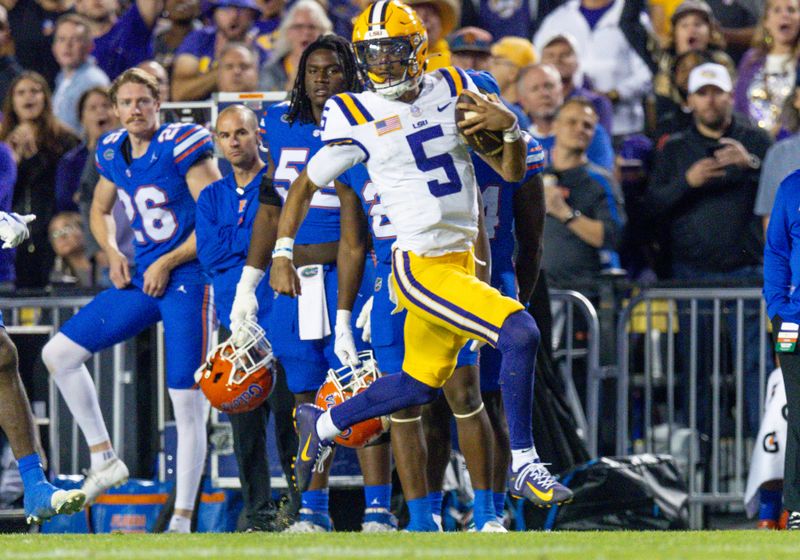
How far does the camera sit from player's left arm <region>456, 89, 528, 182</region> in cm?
575

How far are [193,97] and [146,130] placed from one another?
84.7 inches

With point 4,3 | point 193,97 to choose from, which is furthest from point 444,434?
point 4,3

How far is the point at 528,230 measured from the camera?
22.5 ft

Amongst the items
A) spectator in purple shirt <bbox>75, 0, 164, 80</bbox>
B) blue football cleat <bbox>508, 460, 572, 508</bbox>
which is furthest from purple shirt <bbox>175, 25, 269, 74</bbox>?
blue football cleat <bbox>508, 460, 572, 508</bbox>

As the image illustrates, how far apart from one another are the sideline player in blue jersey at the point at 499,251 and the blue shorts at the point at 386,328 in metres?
0.27

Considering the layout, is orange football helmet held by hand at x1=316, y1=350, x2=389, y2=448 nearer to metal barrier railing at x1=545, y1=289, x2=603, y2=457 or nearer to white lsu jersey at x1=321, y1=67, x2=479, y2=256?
white lsu jersey at x1=321, y1=67, x2=479, y2=256

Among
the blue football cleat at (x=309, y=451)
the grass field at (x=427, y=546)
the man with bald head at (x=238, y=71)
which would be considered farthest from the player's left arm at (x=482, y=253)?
the man with bald head at (x=238, y=71)

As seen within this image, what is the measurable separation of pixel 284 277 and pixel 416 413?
0.83 m

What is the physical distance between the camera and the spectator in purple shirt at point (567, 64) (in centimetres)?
990

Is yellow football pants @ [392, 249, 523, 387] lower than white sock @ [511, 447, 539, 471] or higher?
higher

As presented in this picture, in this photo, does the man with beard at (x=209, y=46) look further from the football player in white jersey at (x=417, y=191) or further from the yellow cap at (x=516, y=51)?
the football player in white jersey at (x=417, y=191)

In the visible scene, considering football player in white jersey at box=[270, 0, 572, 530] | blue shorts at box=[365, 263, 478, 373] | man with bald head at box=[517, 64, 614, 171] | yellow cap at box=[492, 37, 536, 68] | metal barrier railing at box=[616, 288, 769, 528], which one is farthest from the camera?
yellow cap at box=[492, 37, 536, 68]

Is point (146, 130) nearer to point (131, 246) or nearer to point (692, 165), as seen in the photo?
point (131, 246)

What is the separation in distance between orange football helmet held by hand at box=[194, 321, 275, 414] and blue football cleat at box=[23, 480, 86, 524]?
94cm
